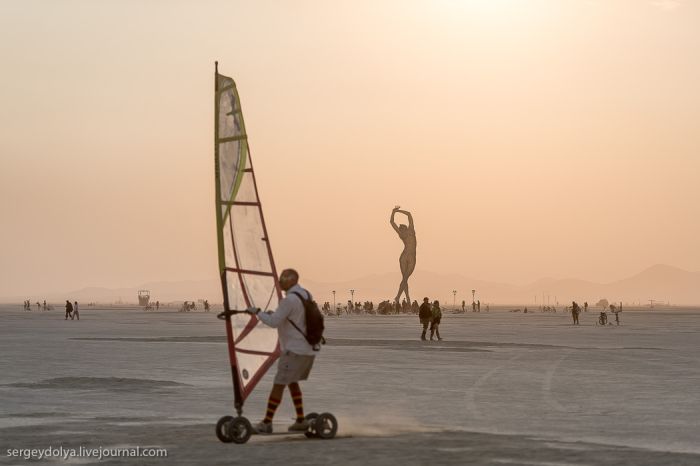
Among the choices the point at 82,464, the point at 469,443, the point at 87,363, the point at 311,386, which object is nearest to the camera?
the point at 82,464

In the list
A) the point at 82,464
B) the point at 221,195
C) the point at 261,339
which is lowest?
the point at 82,464

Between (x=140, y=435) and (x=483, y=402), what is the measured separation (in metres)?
6.26

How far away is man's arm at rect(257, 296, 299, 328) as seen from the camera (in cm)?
1259

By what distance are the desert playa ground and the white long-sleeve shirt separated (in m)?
1.06

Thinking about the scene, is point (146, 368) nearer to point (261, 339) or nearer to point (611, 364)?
point (611, 364)

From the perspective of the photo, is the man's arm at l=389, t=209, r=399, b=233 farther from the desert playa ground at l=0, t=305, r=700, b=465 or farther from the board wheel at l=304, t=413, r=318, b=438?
the board wheel at l=304, t=413, r=318, b=438

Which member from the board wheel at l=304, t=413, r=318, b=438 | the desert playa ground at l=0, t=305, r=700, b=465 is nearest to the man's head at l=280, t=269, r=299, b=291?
the board wheel at l=304, t=413, r=318, b=438

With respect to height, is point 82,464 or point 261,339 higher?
point 261,339

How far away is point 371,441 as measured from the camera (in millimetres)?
12773

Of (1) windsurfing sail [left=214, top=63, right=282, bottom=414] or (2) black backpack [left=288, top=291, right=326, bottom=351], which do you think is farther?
(1) windsurfing sail [left=214, top=63, right=282, bottom=414]

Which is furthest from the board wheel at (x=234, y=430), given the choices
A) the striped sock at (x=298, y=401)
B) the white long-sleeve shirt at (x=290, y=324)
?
the white long-sleeve shirt at (x=290, y=324)

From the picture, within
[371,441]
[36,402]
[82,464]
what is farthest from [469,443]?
[36,402]

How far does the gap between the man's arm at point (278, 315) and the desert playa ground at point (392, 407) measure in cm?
133

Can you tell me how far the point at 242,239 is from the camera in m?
13.0
